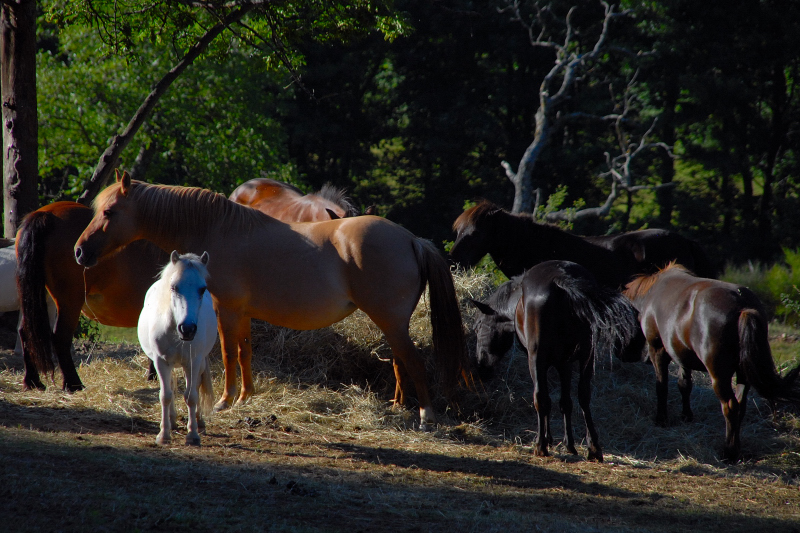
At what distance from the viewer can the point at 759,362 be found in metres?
4.91

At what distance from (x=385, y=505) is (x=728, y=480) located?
2.71 m

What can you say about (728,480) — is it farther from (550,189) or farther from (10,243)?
(550,189)

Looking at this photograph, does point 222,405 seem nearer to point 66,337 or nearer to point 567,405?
point 66,337

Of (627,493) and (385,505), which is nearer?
(385,505)

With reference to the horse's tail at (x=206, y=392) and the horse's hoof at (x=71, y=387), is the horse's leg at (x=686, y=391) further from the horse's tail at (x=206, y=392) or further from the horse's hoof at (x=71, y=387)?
the horse's hoof at (x=71, y=387)

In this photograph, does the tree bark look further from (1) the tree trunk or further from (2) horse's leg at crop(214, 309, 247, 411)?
(2) horse's leg at crop(214, 309, 247, 411)

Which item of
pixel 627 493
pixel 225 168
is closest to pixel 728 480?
pixel 627 493

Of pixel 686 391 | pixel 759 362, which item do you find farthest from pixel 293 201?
pixel 759 362

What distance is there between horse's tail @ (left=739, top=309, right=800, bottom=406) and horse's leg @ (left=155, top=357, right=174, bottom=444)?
4.12 meters

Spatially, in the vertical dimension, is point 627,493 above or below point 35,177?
below

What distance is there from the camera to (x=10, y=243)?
687 centimetres

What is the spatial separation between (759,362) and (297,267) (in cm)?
363

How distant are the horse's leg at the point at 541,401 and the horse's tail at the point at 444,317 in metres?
0.83

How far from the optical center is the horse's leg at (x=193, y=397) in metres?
4.61
